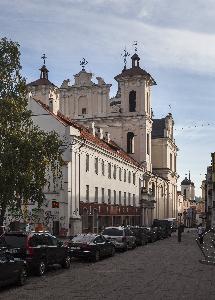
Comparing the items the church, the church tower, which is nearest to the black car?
the church

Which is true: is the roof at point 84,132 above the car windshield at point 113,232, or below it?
above

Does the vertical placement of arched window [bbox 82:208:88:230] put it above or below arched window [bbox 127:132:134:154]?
below

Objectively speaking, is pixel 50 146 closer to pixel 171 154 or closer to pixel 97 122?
pixel 97 122

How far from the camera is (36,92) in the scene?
7494 cm

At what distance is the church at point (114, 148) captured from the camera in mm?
50156

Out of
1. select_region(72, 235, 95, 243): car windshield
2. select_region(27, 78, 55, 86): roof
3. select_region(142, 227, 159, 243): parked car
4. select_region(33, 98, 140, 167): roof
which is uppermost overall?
select_region(27, 78, 55, 86): roof

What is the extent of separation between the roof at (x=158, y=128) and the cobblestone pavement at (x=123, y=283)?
67.2 metres

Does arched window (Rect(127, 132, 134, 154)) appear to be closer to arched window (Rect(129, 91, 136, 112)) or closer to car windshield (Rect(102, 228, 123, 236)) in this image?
arched window (Rect(129, 91, 136, 112))

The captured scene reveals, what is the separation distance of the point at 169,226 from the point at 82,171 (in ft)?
80.2

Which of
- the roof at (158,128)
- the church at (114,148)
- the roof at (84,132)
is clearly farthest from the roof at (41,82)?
the roof at (158,128)

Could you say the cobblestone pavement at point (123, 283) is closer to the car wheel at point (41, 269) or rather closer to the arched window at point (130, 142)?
the car wheel at point (41, 269)

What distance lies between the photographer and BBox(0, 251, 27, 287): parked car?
15.9 meters

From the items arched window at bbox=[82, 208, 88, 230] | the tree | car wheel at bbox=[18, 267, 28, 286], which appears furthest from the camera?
arched window at bbox=[82, 208, 88, 230]

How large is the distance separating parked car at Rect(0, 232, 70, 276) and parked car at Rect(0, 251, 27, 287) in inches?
66.0
